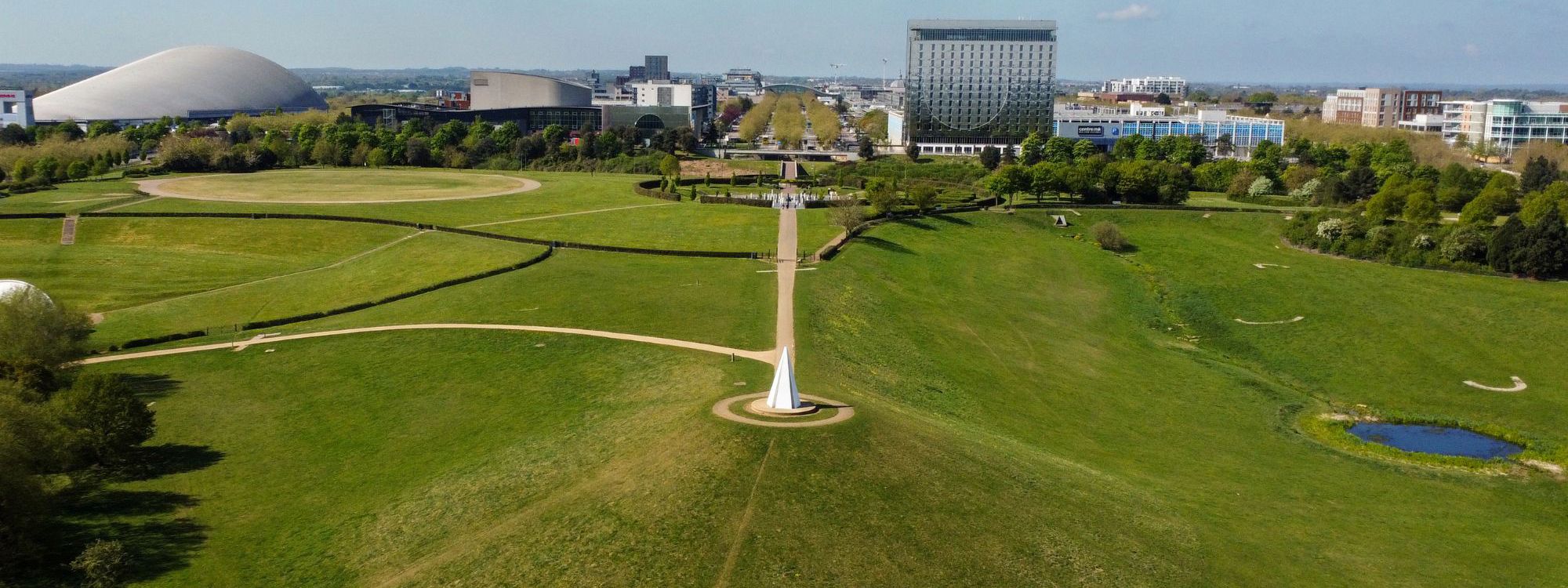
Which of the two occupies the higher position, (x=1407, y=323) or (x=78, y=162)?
(x=78, y=162)

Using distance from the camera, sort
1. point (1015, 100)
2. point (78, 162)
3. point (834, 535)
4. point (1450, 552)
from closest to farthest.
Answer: point (834, 535) → point (1450, 552) → point (78, 162) → point (1015, 100)

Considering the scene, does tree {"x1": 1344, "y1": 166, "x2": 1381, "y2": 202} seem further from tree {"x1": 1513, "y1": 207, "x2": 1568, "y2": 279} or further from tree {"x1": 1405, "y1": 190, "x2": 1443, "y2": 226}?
tree {"x1": 1513, "y1": 207, "x2": 1568, "y2": 279}

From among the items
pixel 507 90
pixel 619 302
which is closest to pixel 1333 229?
pixel 619 302

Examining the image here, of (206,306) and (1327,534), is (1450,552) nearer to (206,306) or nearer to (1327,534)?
(1327,534)

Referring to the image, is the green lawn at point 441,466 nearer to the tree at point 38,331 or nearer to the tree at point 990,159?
the tree at point 38,331

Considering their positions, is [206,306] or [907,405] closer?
[907,405]

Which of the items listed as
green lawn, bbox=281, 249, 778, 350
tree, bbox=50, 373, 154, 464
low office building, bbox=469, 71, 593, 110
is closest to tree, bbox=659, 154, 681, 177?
green lawn, bbox=281, 249, 778, 350

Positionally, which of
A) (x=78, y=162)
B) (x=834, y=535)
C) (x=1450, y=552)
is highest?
(x=78, y=162)

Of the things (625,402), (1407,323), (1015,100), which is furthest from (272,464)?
(1015,100)
